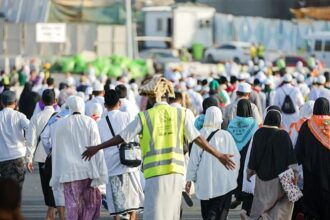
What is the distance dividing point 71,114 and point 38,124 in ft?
5.55

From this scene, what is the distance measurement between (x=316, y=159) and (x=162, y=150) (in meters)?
2.77

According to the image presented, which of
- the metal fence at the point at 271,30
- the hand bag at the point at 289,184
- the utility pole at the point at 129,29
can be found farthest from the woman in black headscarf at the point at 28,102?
the metal fence at the point at 271,30

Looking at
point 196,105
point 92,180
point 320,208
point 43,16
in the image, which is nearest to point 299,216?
point 320,208

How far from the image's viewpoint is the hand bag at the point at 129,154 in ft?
42.7

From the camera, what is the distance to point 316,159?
1257 cm

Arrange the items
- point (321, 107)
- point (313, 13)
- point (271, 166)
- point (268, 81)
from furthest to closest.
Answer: point (313, 13) → point (268, 81) → point (321, 107) → point (271, 166)

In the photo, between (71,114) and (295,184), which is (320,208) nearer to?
(295,184)

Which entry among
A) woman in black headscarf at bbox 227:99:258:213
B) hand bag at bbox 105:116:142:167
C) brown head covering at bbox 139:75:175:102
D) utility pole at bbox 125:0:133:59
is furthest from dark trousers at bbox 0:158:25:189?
utility pole at bbox 125:0:133:59

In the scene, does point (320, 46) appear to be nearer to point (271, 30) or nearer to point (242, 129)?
point (271, 30)

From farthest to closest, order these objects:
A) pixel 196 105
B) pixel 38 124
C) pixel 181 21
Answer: pixel 181 21, pixel 196 105, pixel 38 124

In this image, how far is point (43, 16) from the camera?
190 ft

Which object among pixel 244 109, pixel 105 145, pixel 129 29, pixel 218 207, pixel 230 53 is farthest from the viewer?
pixel 230 53

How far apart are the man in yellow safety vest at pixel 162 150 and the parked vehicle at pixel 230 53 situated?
1940 inches

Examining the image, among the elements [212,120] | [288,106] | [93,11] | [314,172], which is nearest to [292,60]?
[93,11]
